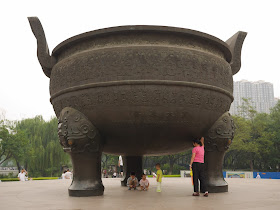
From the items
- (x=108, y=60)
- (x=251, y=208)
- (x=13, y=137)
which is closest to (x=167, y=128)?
(x=108, y=60)

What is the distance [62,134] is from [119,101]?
1.26m

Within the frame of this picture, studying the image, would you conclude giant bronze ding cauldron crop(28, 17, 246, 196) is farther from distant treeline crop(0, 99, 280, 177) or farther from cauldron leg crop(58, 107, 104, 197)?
distant treeline crop(0, 99, 280, 177)

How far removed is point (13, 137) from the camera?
95.4 feet

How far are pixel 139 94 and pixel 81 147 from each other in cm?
146

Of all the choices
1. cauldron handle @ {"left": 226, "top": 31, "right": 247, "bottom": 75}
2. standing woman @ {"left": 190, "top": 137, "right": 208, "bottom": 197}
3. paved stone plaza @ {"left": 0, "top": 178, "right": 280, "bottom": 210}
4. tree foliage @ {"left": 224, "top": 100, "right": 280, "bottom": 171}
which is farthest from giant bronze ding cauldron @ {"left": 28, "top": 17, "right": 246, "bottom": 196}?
tree foliage @ {"left": 224, "top": 100, "right": 280, "bottom": 171}

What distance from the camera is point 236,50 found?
688 cm

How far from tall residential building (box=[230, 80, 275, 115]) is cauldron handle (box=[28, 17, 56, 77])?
5916 centimetres

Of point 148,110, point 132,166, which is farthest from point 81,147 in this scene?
point 132,166

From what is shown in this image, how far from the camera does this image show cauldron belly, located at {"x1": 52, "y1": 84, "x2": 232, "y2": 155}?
200 inches

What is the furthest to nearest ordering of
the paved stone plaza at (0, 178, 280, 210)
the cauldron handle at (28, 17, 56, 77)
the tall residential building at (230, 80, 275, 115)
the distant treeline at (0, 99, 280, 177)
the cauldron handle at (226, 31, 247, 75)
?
the tall residential building at (230, 80, 275, 115), the distant treeline at (0, 99, 280, 177), the cauldron handle at (226, 31, 247, 75), the cauldron handle at (28, 17, 56, 77), the paved stone plaza at (0, 178, 280, 210)

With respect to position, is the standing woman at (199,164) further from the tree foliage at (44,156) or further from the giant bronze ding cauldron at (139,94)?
the tree foliage at (44,156)

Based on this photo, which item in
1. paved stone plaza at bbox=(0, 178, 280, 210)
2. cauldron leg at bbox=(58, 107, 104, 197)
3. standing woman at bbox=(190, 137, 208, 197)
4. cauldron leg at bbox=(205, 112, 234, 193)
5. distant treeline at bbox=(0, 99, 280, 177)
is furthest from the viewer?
distant treeline at bbox=(0, 99, 280, 177)

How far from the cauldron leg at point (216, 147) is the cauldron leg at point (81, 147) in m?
2.12

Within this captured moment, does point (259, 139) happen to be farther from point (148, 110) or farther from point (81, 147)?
point (81, 147)
